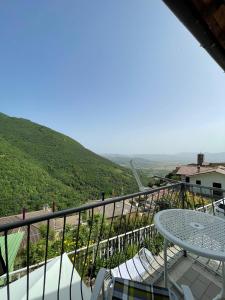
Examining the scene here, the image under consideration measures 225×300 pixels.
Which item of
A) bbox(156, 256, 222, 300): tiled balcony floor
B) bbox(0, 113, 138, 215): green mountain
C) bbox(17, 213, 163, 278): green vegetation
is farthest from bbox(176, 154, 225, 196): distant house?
bbox(156, 256, 222, 300): tiled balcony floor

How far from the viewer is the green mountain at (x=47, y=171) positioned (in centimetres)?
3364

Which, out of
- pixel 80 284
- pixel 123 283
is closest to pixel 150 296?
pixel 123 283

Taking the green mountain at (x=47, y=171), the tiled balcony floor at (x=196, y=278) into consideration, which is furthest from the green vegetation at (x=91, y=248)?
the green mountain at (x=47, y=171)

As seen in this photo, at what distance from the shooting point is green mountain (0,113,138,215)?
110 ft

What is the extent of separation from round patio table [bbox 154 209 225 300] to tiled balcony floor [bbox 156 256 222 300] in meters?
0.54

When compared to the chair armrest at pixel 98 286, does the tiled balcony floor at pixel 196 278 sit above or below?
below

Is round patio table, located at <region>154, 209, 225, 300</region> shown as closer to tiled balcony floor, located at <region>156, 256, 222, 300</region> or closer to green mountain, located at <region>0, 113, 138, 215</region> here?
tiled balcony floor, located at <region>156, 256, 222, 300</region>

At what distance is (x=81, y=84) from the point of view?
2673 cm

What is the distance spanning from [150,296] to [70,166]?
153ft

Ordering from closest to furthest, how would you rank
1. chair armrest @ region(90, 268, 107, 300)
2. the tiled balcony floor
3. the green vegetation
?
1. chair armrest @ region(90, 268, 107, 300)
2. the tiled balcony floor
3. the green vegetation

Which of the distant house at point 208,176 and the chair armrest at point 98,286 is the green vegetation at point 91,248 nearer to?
the chair armrest at point 98,286

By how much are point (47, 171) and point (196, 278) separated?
4283 centimetres

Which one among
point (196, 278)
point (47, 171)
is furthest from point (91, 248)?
point (47, 171)

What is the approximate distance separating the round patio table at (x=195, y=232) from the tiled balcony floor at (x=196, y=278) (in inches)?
21.2
